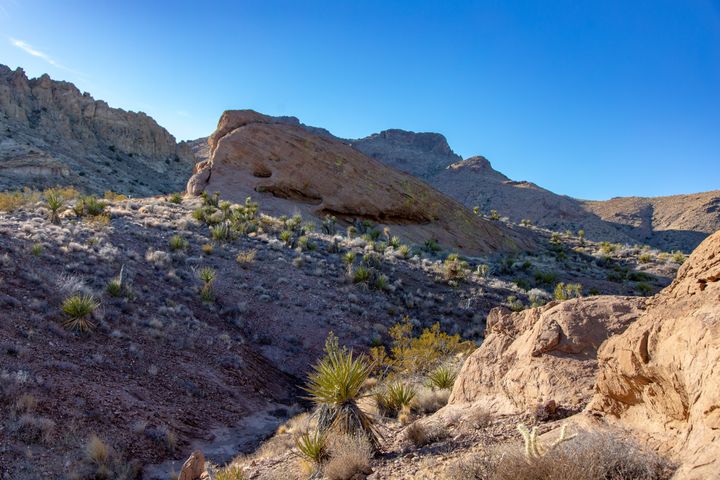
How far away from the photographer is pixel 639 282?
26.4m

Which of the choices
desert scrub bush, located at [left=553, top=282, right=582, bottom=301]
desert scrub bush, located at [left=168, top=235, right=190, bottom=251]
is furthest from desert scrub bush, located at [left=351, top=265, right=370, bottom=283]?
desert scrub bush, located at [left=553, top=282, right=582, bottom=301]

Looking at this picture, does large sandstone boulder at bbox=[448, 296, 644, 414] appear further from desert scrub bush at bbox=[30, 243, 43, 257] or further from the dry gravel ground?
desert scrub bush at bbox=[30, 243, 43, 257]

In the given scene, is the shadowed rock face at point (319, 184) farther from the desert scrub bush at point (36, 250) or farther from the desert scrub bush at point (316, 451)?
the desert scrub bush at point (316, 451)

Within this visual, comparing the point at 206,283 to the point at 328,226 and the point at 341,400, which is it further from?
the point at 328,226

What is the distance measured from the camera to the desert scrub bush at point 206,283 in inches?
605

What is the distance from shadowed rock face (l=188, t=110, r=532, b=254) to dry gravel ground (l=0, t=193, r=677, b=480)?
5.45 meters

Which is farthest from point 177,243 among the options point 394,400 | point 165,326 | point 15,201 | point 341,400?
point 341,400

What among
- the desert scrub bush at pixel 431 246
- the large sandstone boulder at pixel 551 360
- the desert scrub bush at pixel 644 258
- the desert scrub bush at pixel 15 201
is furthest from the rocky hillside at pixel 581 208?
the large sandstone boulder at pixel 551 360

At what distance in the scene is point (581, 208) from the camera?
7000cm

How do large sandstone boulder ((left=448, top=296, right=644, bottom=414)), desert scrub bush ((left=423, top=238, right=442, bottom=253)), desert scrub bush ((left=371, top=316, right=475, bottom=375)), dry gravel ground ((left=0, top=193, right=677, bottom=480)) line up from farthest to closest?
1. desert scrub bush ((left=423, top=238, right=442, bottom=253))
2. desert scrub bush ((left=371, top=316, right=475, bottom=375))
3. dry gravel ground ((left=0, top=193, right=677, bottom=480))
4. large sandstone boulder ((left=448, top=296, right=644, bottom=414))

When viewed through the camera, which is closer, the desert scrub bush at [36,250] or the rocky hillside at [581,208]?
the desert scrub bush at [36,250]

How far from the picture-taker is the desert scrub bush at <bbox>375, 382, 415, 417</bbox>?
28.7ft

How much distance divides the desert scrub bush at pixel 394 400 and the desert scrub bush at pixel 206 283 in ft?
26.4

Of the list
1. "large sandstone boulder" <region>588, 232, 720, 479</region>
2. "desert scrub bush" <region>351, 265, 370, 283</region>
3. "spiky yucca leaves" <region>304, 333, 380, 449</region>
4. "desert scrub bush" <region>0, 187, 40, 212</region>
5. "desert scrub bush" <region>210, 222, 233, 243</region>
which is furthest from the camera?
"desert scrub bush" <region>210, 222, 233, 243</region>
